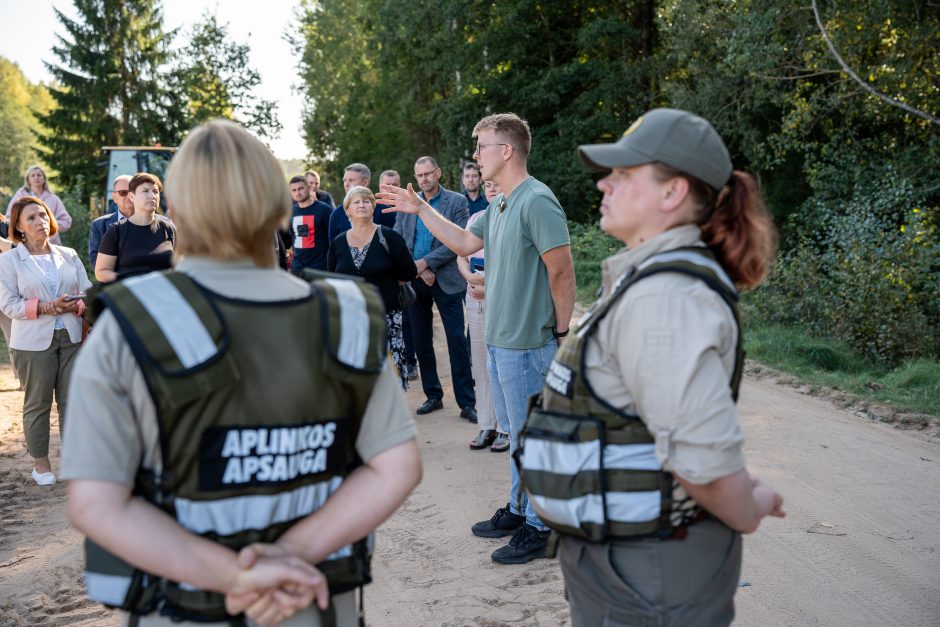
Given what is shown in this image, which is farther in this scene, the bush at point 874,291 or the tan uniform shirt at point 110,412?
the bush at point 874,291

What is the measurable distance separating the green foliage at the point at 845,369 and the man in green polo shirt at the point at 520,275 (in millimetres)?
4645

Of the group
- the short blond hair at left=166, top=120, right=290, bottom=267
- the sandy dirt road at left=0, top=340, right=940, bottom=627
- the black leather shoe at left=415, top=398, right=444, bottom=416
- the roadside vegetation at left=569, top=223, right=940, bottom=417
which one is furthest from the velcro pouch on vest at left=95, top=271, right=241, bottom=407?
the roadside vegetation at left=569, top=223, right=940, bottom=417

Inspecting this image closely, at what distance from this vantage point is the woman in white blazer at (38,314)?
20.4ft

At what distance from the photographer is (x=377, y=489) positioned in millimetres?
1860

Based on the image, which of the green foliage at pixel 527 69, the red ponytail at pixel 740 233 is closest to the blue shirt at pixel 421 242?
the red ponytail at pixel 740 233

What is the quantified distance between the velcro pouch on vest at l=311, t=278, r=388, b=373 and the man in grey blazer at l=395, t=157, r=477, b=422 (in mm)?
5979

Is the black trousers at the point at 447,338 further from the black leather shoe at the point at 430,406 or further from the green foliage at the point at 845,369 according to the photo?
the green foliage at the point at 845,369

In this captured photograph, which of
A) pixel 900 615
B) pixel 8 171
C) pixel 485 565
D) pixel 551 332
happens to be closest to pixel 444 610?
pixel 485 565

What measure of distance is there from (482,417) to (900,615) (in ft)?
11.9

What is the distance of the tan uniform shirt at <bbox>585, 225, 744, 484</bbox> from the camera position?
185 centimetres

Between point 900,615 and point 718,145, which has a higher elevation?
point 718,145

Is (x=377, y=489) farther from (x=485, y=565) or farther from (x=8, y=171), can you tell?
(x=8, y=171)

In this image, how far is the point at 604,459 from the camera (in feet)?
6.77

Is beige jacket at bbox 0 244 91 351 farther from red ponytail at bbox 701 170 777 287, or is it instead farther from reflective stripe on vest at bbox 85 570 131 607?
red ponytail at bbox 701 170 777 287
